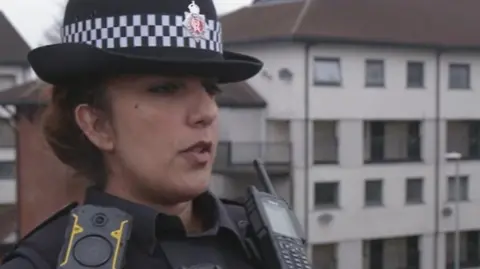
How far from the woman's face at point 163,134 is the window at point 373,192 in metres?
14.8

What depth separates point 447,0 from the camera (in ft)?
57.0

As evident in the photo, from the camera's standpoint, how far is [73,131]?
43.3 inches

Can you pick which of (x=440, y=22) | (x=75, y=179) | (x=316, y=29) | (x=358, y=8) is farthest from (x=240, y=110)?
(x=75, y=179)

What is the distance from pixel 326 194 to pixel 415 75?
2.96 m

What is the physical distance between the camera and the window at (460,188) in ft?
54.9

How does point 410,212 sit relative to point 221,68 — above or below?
below

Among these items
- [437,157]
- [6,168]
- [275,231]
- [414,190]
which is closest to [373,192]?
[414,190]

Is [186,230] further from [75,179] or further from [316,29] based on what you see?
[316,29]

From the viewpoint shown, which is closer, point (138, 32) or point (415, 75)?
point (138, 32)

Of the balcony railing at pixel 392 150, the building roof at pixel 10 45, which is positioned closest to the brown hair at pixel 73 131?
the balcony railing at pixel 392 150

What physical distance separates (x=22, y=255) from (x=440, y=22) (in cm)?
1641

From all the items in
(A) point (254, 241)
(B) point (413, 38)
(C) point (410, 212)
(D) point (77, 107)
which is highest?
(B) point (413, 38)

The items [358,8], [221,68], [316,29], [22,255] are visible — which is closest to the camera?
[22,255]

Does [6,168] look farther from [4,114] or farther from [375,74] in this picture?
[375,74]
